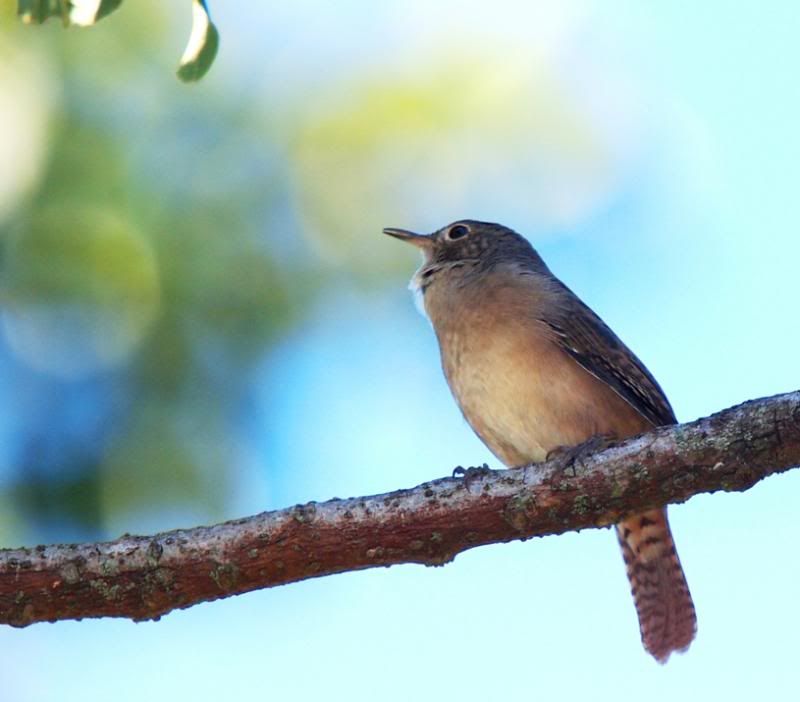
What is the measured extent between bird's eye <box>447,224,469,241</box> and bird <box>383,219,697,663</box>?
85cm

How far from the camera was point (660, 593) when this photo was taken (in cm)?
669

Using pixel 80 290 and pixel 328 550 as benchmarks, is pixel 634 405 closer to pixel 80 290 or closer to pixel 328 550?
pixel 328 550

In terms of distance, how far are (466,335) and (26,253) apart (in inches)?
102

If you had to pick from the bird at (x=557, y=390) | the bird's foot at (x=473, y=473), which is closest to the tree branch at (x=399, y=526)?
the bird's foot at (x=473, y=473)

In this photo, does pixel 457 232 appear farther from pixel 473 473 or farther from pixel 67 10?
pixel 67 10

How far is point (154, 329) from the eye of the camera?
502 centimetres

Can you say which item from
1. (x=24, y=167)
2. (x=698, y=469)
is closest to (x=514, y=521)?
(x=698, y=469)

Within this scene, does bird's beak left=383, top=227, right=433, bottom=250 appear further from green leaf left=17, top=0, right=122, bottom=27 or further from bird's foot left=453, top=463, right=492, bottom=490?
green leaf left=17, top=0, right=122, bottom=27

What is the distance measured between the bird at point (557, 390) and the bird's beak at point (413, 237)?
0.08ft

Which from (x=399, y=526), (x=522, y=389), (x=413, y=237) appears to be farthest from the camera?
(x=413, y=237)

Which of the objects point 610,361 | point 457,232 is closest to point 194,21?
point 610,361

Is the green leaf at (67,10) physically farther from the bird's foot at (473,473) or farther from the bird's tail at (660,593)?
the bird's tail at (660,593)

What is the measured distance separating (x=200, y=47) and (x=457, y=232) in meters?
4.70

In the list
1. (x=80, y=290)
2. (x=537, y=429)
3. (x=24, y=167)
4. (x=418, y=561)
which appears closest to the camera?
(x=24, y=167)
